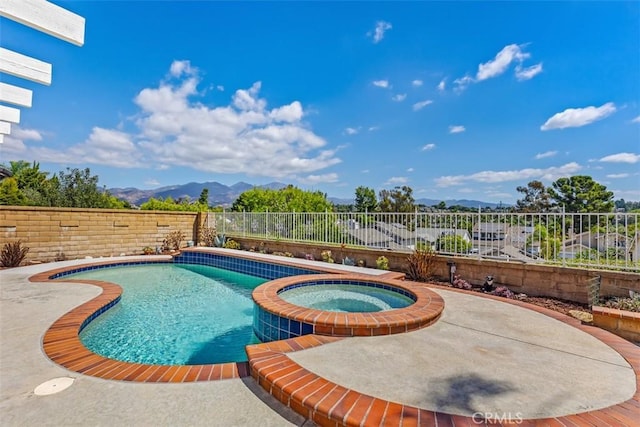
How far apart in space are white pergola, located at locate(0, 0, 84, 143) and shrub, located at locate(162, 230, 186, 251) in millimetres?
10482

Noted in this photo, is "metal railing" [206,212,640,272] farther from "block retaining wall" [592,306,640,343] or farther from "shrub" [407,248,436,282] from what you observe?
"block retaining wall" [592,306,640,343]

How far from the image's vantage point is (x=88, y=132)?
1725 cm

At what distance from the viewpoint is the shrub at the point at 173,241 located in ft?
42.5

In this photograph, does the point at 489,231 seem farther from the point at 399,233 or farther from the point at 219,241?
the point at 219,241

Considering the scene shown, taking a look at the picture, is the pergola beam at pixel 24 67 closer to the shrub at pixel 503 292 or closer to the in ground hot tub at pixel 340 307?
the in ground hot tub at pixel 340 307

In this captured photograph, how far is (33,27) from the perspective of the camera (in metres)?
2.37

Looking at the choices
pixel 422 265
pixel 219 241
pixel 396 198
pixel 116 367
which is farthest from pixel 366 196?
pixel 116 367

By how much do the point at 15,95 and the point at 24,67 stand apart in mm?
755

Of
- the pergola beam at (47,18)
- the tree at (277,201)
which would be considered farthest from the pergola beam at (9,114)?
the tree at (277,201)

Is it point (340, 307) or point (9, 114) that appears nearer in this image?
point (9, 114)

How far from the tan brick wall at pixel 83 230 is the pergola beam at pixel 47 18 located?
10.3 meters

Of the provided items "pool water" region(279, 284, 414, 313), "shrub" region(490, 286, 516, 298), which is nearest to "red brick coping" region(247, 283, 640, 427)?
"pool water" region(279, 284, 414, 313)

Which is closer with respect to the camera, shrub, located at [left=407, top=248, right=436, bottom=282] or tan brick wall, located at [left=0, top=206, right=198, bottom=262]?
shrub, located at [left=407, top=248, right=436, bottom=282]

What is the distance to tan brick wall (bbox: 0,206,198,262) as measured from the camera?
31.0 ft
